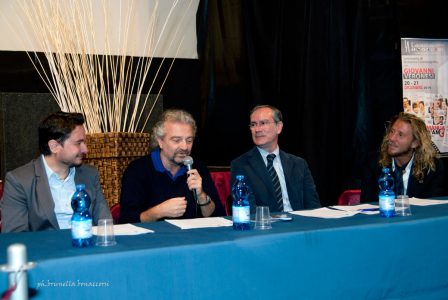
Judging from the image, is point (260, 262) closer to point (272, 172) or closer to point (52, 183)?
point (52, 183)

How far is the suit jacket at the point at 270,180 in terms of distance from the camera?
344cm

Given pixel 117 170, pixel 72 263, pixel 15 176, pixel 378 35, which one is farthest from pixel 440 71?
pixel 72 263

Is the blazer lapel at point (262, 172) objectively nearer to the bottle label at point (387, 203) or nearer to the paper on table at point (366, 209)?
the paper on table at point (366, 209)

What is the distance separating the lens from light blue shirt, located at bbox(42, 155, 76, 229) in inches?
108

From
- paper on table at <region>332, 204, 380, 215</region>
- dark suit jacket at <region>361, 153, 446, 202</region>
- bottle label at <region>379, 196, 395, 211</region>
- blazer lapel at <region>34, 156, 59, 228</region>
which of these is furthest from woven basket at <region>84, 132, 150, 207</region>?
bottle label at <region>379, 196, 395, 211</region>

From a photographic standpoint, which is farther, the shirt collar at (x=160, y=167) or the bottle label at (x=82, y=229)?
the shirt collar at (x=160, y=167)

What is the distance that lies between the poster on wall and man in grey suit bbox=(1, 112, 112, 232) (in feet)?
8.93

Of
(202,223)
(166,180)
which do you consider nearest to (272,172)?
(166,180)

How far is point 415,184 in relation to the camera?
11.6 ft

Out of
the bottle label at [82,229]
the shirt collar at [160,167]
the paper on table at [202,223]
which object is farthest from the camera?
the shirt collar at [160,167]

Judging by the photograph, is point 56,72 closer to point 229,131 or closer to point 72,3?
point 72,3

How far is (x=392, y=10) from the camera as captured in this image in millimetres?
4457

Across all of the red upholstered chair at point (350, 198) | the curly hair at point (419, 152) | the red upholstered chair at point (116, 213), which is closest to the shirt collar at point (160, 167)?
the red upholstered chair at point (116, 213)

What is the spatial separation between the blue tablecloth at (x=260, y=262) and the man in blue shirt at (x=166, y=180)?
498mm
